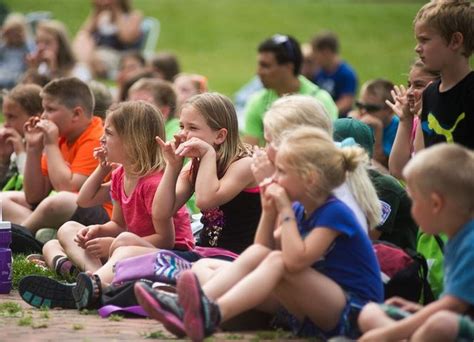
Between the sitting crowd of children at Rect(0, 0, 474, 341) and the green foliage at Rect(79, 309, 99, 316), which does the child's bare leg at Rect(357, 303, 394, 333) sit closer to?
the sitting crowd of children at Rect(0, 0, 474, 341)

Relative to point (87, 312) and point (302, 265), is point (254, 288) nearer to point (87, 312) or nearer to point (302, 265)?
point (302, 265)

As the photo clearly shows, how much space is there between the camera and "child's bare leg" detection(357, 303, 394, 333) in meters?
5.02

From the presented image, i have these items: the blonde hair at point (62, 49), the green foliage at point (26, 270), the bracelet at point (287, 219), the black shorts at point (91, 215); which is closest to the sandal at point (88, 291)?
the green foliage at point (26, 270)

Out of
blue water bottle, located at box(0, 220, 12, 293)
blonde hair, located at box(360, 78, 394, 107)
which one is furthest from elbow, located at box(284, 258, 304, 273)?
blonde hair, located at box(360, 78, 394, 107)

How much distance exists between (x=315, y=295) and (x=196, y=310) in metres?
0.56

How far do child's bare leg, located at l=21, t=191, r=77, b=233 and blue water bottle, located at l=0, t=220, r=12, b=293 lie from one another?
137cm

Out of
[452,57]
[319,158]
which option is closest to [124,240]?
[319,158]

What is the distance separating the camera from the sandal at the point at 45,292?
20.7 feet

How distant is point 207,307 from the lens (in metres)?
5.13

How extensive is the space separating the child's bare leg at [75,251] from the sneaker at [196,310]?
2.03 metres

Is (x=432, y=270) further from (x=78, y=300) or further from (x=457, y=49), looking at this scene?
(x=78, y=300)

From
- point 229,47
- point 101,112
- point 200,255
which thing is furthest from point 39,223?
point 229,47

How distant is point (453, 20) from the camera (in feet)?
20.6

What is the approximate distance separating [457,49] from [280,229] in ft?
5.65
